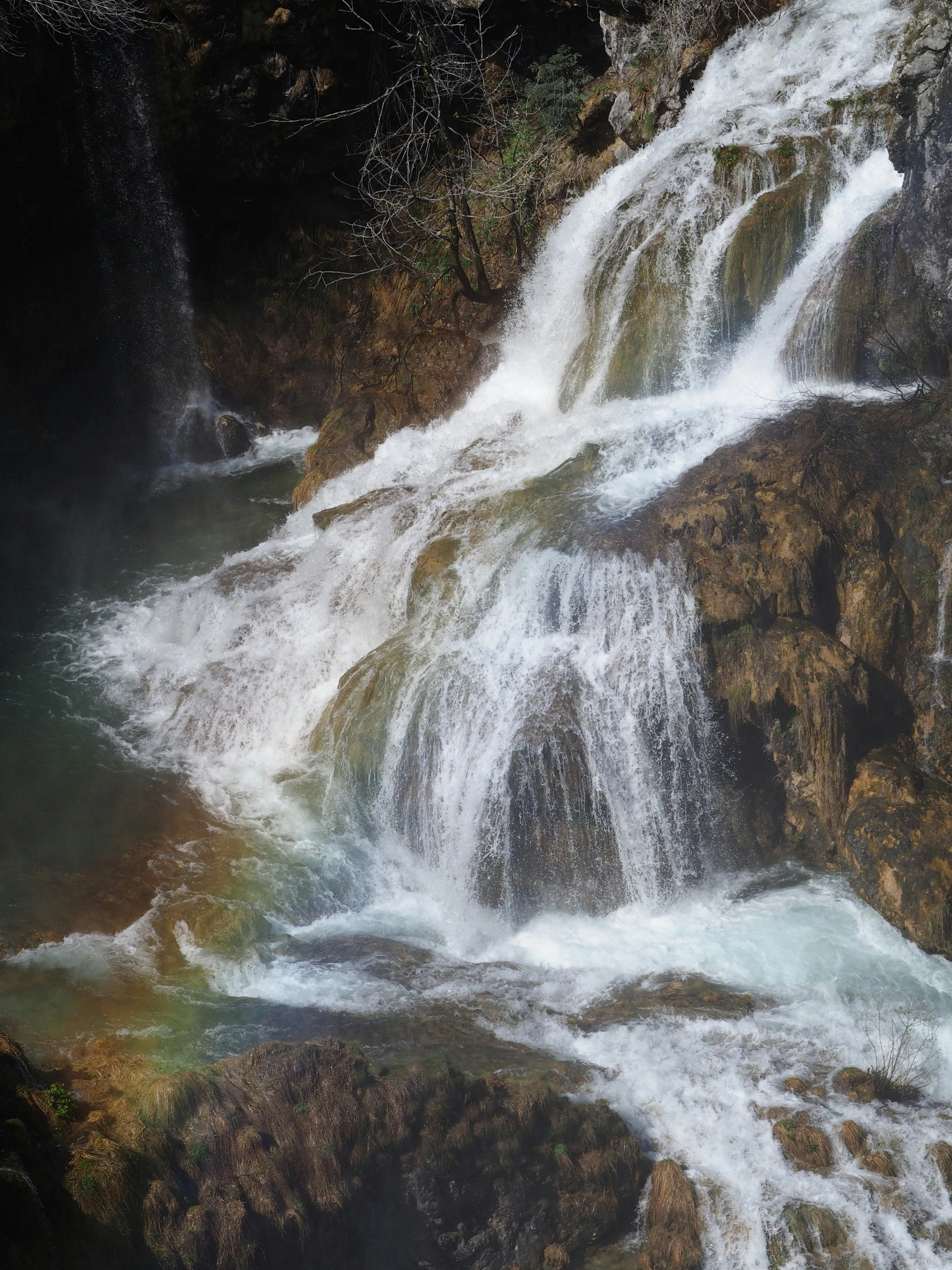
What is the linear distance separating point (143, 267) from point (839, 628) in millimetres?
11555

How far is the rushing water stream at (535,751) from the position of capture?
6.27 m

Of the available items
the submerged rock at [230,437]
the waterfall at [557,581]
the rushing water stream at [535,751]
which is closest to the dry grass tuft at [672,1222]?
the rushing water stream at [535,751]

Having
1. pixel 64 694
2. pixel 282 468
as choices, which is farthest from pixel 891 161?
pixel 64 694

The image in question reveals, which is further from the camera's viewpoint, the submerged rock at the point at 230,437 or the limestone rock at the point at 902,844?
the submerged rock at the point at 230,437

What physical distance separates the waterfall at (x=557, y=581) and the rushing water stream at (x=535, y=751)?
34mm

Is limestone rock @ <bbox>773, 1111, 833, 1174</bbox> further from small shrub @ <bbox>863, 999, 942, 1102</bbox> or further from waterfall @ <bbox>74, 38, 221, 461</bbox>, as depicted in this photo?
waterfall @ <bbox>74, 38, 221, 461</bbox>

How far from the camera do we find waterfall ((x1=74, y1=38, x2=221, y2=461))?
12914mm

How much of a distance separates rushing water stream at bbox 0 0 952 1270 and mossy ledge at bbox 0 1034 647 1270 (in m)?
0.58

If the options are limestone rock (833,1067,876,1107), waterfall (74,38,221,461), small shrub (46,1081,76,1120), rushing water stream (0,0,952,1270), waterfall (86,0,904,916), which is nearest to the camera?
small shrub (46,1081,76,1120)

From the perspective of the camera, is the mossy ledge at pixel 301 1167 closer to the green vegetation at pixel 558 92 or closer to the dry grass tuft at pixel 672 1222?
the dry grass tuft at pixel 672 1222

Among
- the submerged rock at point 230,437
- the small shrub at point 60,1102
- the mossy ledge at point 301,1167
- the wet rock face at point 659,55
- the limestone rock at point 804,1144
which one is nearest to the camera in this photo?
the mossy ledge at point 301,1167

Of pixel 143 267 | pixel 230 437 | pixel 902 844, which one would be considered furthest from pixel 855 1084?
pixel 143 267

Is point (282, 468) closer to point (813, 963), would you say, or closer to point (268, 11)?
point (268, 11)

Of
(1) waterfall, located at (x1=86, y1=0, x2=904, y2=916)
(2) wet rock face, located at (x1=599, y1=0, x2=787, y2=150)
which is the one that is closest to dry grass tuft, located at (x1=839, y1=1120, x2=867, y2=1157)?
(1) waterfall, located at (x1=86, y1=0, x2=904, y2=916)
